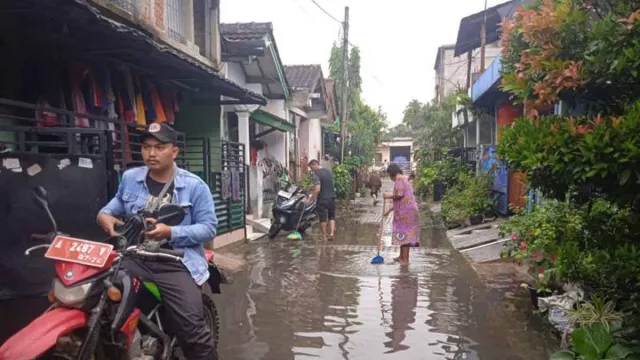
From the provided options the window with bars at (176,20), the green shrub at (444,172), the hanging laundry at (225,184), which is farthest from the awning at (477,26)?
the hanging laundry at (225,184)

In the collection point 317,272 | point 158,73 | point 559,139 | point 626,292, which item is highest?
point 158,73

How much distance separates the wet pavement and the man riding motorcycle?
4.90 ft

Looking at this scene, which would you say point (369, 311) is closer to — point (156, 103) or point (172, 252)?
point (172, 252)

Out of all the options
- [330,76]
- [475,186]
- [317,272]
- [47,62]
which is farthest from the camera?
[330,76]

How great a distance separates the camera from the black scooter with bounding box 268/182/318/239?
461 inches

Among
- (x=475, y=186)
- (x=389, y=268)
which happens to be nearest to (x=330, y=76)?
(x=475, y=186)

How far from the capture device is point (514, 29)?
13.2 ft

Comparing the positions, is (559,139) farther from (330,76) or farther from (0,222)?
(330,76)

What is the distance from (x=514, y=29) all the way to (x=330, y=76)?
87.9ft

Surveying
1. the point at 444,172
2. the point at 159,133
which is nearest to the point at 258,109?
the point at 444,172

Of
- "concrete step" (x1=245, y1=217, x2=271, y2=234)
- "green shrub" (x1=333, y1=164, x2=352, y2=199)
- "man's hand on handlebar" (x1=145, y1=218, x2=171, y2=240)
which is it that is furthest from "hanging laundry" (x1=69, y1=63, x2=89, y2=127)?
"green shrub" (x1=333, y1=164, x2=352, y2=199)

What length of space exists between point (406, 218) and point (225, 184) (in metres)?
3.56

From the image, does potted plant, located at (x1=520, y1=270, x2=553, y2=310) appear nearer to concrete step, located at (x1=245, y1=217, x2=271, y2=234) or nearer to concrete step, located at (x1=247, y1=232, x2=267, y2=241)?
concrete step, located at (x1=247, y1=232, x2=267, y2=241)

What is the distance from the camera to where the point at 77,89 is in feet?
20.5
